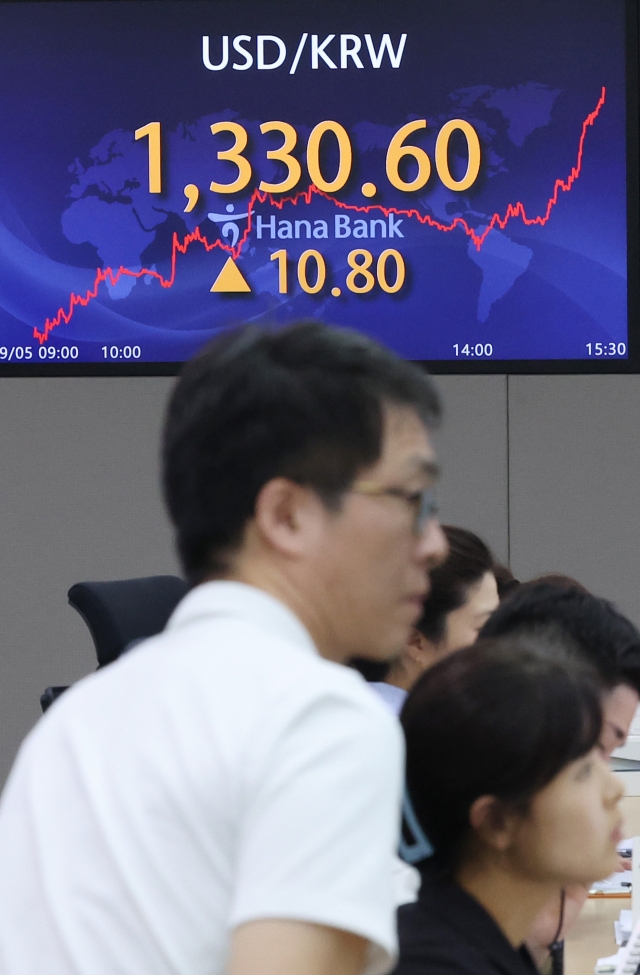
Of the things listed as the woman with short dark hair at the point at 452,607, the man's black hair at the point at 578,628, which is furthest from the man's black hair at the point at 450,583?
the man's black hair at the point at 578,628

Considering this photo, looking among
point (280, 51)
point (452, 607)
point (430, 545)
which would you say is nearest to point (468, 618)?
point (452, 607)

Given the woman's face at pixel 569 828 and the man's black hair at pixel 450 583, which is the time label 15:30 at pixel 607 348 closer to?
the man's black hair at pixel 450 583

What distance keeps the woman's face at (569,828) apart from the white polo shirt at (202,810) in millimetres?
582

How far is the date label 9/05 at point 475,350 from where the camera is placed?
142 inches

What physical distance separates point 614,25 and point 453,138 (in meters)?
0.52

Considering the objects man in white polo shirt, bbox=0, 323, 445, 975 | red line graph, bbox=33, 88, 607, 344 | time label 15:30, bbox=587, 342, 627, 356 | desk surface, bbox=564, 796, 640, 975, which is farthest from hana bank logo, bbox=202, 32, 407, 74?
man in white polo shirt, bbox=0, 323, 445, 975

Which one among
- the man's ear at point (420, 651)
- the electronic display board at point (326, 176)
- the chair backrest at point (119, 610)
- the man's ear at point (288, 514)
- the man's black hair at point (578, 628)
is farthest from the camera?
the electronic display board at point (326, 176)

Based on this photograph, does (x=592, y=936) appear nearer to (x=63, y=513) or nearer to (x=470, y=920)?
(x=470, y=920)

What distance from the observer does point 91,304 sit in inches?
143

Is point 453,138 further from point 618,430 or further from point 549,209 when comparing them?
point 618,430

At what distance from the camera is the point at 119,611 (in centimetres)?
265

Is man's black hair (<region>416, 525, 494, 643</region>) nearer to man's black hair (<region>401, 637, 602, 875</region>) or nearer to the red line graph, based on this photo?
man's black hair (<region>401, 637, 602, 875</region>)

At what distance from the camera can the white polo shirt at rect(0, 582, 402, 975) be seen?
1.92 feet

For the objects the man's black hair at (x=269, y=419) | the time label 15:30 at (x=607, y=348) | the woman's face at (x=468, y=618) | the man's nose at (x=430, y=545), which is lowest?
the woman's face at (x=468, y=618)
